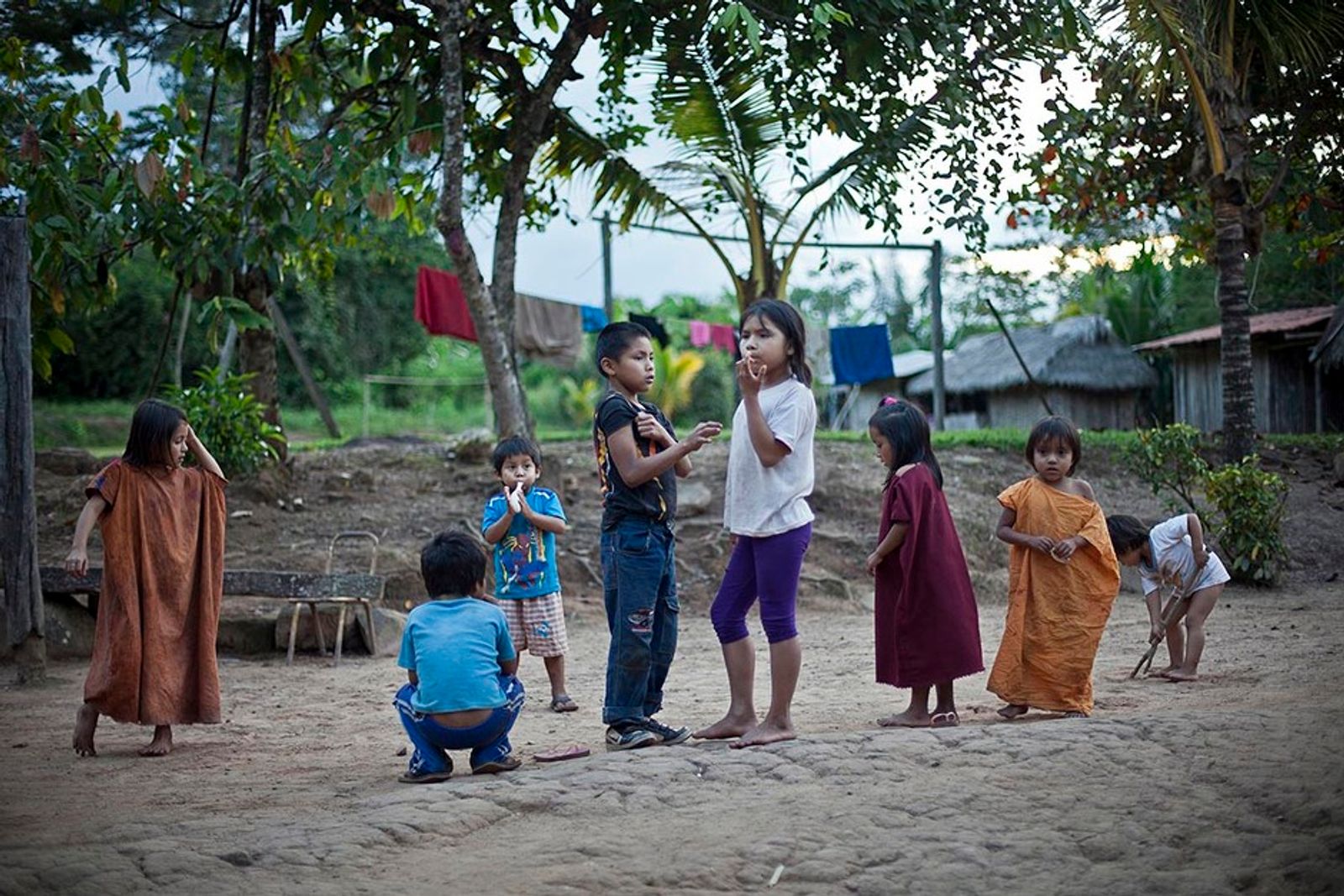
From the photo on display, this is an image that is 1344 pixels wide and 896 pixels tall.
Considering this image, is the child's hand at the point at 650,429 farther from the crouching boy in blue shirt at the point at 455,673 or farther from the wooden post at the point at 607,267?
the wooden post at the point at 607,267

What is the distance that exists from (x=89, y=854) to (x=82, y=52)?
1148 centimetres

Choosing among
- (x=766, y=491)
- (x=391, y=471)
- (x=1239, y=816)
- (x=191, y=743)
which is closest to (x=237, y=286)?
(x=391, y=471)

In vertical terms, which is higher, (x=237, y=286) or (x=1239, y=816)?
(x=237, y=286)

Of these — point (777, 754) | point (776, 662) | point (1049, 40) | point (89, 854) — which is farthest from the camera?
point (1049, 40)

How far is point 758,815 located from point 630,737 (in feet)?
3.26

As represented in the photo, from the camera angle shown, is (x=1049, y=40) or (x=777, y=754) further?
(x=1049, y=40)

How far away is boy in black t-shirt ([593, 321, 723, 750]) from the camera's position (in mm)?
4469

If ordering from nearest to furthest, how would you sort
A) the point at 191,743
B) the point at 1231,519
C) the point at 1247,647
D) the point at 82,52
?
1. the point at 191,743
2. the point at 1247,647
3. the point at 1231,519
4. the point at 82,52

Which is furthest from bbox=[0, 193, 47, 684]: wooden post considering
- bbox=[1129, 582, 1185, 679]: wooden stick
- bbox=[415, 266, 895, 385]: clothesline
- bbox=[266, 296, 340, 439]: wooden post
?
bbox=[415, 266, 895, 385]: clothesline

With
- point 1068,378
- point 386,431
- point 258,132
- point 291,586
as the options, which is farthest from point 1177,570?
point 386,431

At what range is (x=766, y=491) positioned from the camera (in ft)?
14.5

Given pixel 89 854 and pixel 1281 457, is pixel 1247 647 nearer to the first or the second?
pixel 89 854

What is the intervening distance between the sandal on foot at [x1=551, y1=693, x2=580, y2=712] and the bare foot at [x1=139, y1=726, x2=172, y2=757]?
1799 mm

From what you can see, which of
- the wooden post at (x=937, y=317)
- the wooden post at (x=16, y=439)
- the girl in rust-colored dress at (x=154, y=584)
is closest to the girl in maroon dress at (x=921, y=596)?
the girl in rust-colored dress at (x=154, y=584)
